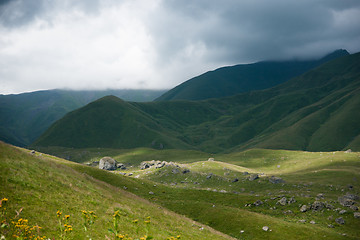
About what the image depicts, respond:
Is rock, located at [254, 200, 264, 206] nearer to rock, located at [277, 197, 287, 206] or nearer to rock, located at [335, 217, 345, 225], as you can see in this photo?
rock, located at [277, 197, 287, 206]

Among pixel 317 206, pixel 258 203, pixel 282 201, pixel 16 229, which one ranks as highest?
pixel 16 229

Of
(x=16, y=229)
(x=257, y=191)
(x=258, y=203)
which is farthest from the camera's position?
(x=257, y=191)

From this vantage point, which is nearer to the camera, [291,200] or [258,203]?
[291,200]

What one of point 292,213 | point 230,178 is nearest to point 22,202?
point 292,213

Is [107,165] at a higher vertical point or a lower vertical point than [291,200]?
lower

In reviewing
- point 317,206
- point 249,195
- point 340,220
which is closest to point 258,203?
point 249,195

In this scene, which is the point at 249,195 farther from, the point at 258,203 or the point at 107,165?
the point at 107,165

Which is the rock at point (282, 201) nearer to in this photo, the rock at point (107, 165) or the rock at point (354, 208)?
the rock at point (354, 208)

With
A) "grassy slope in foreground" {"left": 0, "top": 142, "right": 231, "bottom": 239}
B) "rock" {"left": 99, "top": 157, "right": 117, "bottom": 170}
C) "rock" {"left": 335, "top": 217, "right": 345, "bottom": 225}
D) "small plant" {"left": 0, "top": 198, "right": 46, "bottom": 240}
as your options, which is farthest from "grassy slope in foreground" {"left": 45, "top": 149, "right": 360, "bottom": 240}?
"small plant" {"left": 0, "top": 198, "right": 46, "bottom": 240}

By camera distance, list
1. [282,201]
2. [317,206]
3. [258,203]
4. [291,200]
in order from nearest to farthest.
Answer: [317,206]
[291,200]
[282,201]
[258,203]

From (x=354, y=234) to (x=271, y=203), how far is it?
1642 centimetres

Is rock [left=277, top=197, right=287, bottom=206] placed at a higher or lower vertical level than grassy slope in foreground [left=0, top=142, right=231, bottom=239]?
lower

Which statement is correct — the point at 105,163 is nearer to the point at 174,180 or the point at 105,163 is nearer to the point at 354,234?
the point at 174,180

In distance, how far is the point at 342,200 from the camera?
50.3 m
